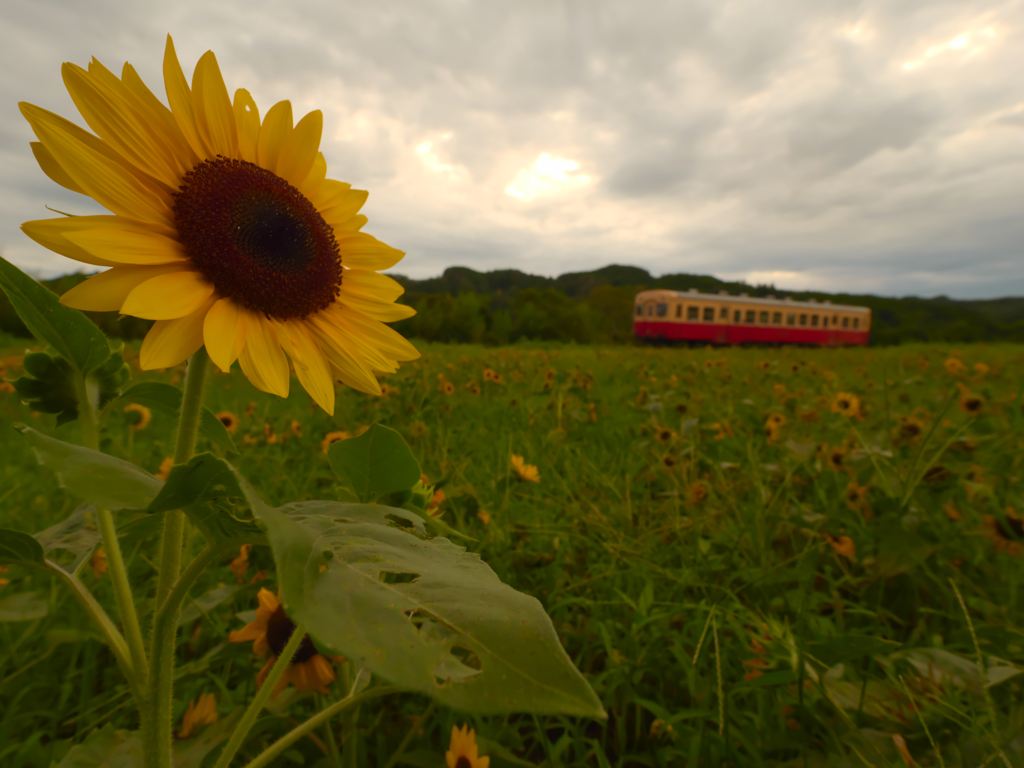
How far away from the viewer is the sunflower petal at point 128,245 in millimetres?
524

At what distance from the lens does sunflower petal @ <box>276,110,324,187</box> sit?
2.62 feet

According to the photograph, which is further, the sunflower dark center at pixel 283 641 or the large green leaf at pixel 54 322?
the sunflower dark center at pixel 283 641

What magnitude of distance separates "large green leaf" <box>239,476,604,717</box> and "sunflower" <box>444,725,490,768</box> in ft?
1.76

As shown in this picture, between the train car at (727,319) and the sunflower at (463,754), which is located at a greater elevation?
the train car at (727,319)

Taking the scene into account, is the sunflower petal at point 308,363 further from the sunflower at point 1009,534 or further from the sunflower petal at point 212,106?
the sunflower at point 1009,534

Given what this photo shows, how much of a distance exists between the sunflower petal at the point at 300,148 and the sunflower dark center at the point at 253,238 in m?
0.05

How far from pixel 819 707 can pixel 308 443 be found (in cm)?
243

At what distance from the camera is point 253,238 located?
2.23ft

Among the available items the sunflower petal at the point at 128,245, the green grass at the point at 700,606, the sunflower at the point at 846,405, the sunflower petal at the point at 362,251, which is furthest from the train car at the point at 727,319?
the sunflower petal at the point at 128,245

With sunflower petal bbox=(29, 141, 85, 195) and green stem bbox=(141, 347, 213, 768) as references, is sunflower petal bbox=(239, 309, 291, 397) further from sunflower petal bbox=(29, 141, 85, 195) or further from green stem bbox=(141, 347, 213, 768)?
sunflower petal bbox=(29, 141, 85, 195)

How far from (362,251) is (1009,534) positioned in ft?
5.95

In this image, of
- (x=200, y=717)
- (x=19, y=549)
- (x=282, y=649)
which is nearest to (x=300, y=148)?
(x=19, y=549)

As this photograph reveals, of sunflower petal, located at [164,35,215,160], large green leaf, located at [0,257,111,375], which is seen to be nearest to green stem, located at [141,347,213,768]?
large green leaf, located at [0,257,111,375]

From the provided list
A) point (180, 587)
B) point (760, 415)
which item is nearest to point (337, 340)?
point (180, 587)
